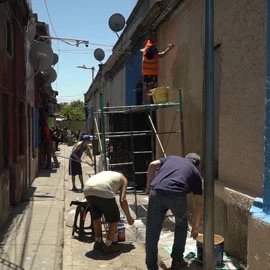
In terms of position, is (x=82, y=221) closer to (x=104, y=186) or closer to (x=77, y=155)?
(x=104, y=186)

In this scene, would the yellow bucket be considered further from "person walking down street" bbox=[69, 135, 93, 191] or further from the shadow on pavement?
"person walking down street" bbox=[69, 135, 93, 191]

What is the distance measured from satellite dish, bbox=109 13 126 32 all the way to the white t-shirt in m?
9.81

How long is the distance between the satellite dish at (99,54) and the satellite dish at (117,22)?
220 inches

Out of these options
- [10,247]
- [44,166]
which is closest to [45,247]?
[10,247]

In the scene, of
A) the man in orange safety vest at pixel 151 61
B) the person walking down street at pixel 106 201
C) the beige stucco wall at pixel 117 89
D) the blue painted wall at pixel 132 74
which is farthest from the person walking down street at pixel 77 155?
the person walking down street at pixel 106 201

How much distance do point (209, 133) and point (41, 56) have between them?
8.10 m

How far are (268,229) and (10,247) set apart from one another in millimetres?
3853

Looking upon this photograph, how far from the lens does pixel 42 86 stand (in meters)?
18.2

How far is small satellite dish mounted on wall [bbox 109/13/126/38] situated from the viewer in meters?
15.0

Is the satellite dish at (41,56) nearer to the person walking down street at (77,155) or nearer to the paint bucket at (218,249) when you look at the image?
the person walking down street at (77,155)

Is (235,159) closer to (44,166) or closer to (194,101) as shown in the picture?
(194,101)

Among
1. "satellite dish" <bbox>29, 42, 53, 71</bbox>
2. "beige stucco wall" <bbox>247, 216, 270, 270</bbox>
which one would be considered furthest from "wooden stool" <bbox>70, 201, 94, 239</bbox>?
"satellite dish" <bbox>29, 42, 53, 71</bbox>

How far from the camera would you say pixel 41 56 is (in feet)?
35.5

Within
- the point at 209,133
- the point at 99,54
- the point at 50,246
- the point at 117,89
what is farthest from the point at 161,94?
the point at 99,54
